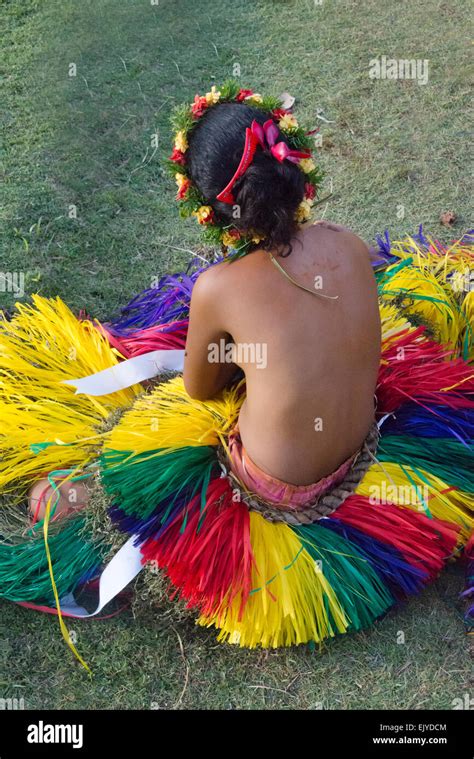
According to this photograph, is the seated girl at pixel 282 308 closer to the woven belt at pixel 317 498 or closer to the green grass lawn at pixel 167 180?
the woven belt at pixel 317 498

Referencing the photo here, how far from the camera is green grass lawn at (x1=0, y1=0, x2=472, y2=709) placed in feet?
7.38

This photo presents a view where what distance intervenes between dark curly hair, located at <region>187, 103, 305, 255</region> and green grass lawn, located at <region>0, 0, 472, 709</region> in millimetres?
1106

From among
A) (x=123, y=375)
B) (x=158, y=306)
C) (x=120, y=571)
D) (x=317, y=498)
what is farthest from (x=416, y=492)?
(x=158, y=306)

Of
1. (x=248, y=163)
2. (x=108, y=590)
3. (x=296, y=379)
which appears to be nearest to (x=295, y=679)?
(x=108, y=590)

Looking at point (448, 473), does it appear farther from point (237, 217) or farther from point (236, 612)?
point (237, 217)

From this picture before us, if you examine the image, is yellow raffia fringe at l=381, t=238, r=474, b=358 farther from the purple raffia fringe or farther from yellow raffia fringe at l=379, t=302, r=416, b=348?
the purple raffia fringe

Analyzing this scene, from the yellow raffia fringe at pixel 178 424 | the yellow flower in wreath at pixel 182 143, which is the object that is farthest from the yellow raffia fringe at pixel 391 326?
the yellow flower in wreath at pixel 182 143

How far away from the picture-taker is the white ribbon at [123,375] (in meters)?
2.55

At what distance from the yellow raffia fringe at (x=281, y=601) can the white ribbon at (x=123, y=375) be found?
0.61 meters

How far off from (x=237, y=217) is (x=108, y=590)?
1071 mm

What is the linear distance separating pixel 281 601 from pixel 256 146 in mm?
1121

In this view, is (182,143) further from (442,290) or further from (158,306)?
(442,290)

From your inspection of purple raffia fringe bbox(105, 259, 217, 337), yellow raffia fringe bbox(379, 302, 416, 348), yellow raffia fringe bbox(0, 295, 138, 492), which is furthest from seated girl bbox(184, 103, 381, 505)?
purple raffia fringe bbox(105, 259, 217, 337)

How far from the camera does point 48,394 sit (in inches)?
104
